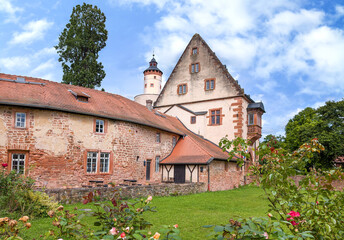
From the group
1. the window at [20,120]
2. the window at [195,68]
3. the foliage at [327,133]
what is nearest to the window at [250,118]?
the window at [195,68]

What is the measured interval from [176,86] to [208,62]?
4.22 m

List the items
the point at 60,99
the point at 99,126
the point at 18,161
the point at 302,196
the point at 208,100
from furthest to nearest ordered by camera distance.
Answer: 1. the point at 208,100
2. the point at 99,126
3. the point at 60,99
4. the point at 18,161
5. the point at 302,196

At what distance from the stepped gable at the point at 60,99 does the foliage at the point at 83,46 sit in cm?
739

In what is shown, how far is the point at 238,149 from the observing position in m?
4.32

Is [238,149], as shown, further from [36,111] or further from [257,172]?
[36,111]

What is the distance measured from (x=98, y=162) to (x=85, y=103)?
373 centimetres

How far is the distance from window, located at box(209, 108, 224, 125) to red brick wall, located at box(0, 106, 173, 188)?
10.0 m

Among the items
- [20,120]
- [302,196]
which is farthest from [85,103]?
[302,196]

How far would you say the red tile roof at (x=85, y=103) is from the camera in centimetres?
1546

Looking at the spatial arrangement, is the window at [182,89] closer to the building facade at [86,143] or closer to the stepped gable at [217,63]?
the stepped gable at [217,63]

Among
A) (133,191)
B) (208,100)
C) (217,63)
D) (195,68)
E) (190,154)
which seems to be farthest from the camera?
(195,68)

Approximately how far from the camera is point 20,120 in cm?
1531

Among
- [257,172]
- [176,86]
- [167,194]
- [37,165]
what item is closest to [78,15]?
[176,86]

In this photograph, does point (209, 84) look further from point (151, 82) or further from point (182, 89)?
point (151, 82)
